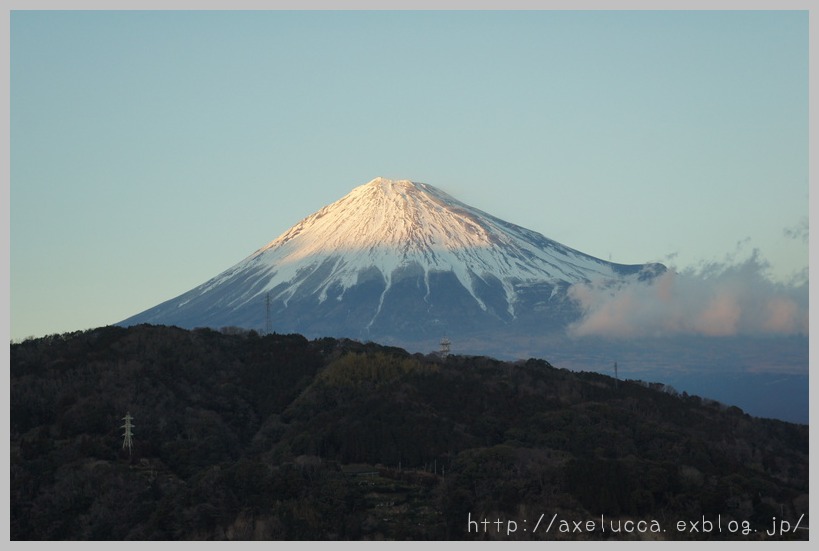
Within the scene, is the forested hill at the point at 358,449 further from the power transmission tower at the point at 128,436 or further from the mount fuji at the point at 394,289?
the mount fuji at the point at 394,289

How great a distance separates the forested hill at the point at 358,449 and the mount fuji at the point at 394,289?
75.3 meters

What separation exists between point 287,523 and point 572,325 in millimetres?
131028

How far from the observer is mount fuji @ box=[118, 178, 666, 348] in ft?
582

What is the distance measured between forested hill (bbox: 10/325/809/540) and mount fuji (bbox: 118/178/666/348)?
247ft

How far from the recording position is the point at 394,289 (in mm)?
187375

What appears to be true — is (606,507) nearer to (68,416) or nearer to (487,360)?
(68,416)

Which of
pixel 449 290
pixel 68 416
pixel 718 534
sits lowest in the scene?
pixel 718 534

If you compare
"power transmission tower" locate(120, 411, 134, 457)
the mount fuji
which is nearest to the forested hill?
"power transmission tower" locate(120, 411, 134, 457)

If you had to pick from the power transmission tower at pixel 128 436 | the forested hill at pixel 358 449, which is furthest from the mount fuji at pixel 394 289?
the power transmission tower at pixel 128 436

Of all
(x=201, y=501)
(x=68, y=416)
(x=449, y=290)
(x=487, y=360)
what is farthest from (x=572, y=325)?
(x=201, y=501)

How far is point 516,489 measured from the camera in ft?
202

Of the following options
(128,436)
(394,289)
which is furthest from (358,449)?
(394,289)

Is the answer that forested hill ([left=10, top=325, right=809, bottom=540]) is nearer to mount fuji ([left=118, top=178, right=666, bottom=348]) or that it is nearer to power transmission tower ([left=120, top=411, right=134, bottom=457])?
power transmission tower ([left=120, top=411, right=134, bottom=457])

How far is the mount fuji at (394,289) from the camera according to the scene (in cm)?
17725
